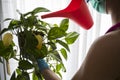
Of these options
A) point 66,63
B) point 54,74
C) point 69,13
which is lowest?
point 66,63

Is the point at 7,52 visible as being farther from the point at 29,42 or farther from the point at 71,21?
the point at 71,21

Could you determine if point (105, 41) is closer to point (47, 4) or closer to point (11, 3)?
point (47, 4)

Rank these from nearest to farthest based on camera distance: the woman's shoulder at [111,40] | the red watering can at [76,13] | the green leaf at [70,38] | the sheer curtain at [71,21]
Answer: the woman's shoulder at [111,40] < the red watering can at [76,13] < the green leaf at [70,38] < the sheer curtain at [71,21]

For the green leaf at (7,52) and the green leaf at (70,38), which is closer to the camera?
the green leaf at (7,52)

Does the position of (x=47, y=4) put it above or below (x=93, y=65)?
above

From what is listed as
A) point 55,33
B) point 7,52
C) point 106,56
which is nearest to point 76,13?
point 55,33

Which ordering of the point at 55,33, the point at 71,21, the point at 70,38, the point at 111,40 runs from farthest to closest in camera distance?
1. the point at 71,21
2. the point at 70,38
3. the point at 55,33
4. the point at 111,40

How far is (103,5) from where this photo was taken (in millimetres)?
944

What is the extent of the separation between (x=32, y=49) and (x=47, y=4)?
0.66m

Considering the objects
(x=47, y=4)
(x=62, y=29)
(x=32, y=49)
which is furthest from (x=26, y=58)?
(x=47, y=4)

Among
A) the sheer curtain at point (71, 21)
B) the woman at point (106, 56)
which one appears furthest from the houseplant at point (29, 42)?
the sheer curtain at point (71, 21)

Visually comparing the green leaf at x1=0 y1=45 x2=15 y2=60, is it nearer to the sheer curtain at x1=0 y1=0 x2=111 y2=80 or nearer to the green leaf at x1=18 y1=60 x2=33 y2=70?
the green leaf at x1=18 y1=60 x2=33 y2=70

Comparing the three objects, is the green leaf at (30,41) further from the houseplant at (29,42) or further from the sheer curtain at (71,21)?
the sheer curtain at (71,21)

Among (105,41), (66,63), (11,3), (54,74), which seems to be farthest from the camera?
(66,63)
